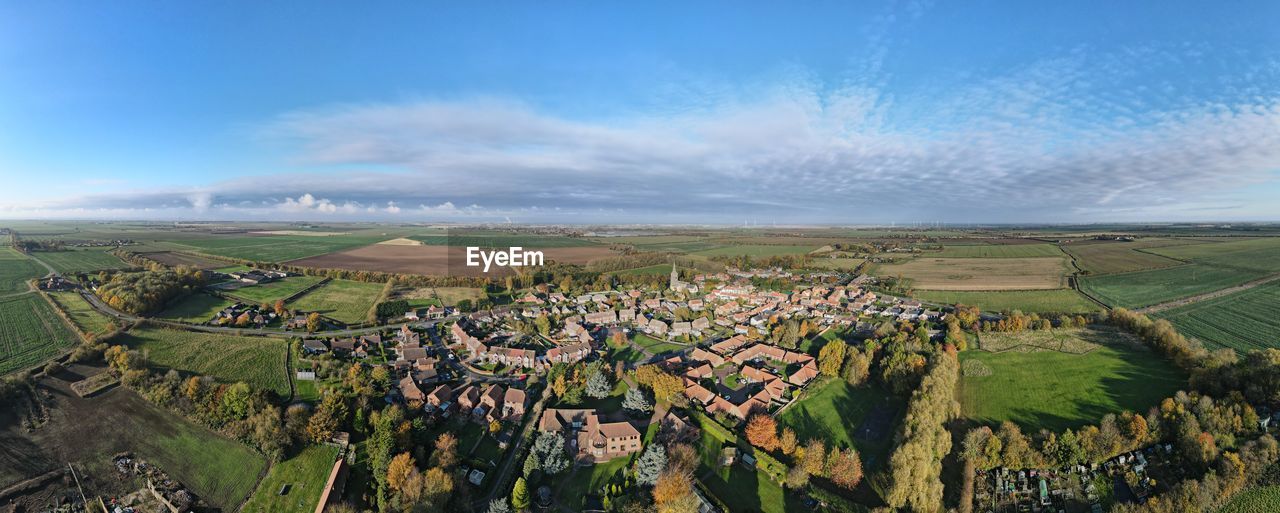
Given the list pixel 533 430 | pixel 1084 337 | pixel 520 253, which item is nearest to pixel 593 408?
pixel 533 430

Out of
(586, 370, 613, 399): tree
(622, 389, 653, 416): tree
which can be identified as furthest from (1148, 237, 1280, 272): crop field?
(586, 370, 613, 399): tree

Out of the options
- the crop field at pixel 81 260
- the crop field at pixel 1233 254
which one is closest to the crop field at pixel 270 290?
the crop field at pixel 81 260

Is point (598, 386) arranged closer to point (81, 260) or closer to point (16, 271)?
point (16, 271)

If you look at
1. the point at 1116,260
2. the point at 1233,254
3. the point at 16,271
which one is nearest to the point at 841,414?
the point at 1116,260

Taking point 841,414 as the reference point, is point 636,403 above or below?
above

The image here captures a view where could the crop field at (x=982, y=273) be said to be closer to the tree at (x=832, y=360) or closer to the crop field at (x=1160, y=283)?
the crop field at (x=1160, y=283)

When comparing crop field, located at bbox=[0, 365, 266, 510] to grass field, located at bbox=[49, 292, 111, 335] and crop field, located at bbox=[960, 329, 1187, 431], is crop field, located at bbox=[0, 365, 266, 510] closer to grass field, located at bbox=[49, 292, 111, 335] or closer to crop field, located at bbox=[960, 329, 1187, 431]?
grass field, located at bbox=[49, 292, 111, 335]
